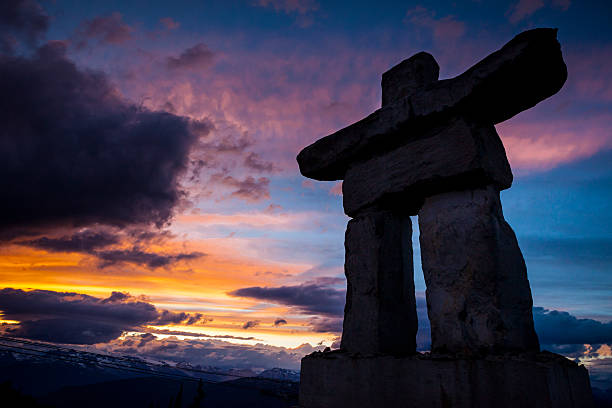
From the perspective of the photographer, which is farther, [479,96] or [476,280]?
[479,96]

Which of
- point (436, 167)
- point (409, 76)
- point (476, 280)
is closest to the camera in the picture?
point (476, 280)

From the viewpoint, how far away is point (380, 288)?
3.97m

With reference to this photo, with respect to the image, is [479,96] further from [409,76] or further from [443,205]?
[409,76]

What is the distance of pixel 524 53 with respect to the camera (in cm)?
320

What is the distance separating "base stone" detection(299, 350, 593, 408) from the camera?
2742 mm

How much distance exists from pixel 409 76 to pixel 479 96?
1196 millimetres

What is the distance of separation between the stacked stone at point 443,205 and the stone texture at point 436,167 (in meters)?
0.01

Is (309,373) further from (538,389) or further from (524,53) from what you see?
(524,53)

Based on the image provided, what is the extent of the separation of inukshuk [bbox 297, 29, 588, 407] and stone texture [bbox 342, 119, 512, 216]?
11mm

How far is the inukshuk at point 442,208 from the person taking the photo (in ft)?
10.7

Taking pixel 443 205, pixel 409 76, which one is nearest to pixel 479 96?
pixel 443 205

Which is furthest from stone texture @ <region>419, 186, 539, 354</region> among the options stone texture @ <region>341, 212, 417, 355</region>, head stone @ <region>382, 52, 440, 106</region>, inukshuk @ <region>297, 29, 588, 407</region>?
head stone @ <region>382, 52, 440, 106</region>

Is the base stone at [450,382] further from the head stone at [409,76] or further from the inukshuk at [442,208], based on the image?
the head stone at [409,76]

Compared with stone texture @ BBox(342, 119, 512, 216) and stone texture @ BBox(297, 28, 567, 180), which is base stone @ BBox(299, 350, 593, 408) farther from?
stone texture @ BBox(297, 28, 567, 180)
